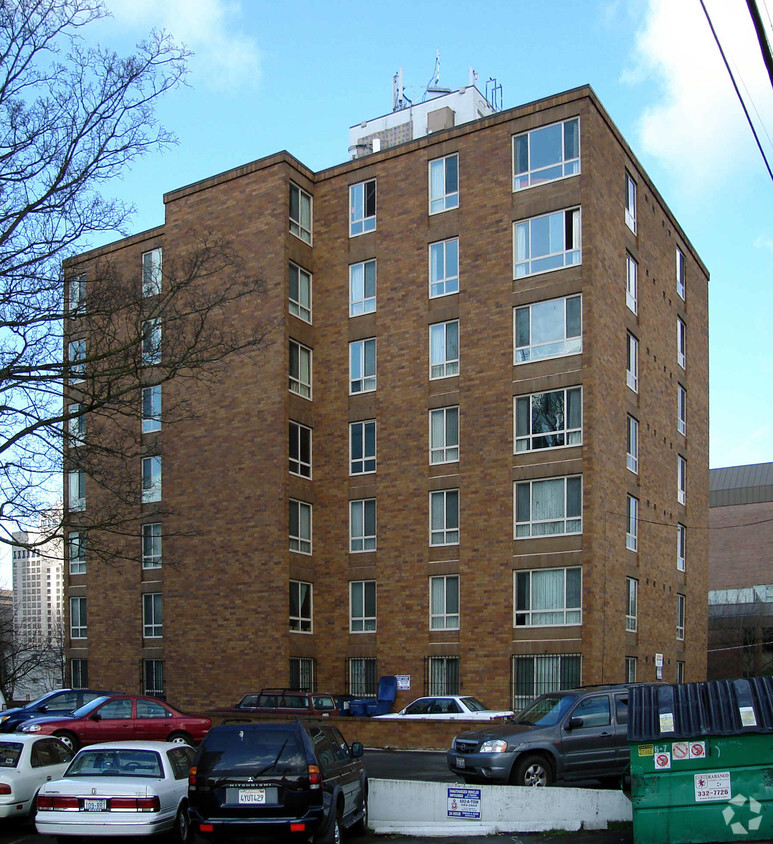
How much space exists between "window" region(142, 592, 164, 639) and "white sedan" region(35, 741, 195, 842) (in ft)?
81.3

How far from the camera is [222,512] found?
116 ft

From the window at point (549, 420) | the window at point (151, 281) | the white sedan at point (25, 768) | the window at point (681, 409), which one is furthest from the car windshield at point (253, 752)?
the window at point (681, 409)

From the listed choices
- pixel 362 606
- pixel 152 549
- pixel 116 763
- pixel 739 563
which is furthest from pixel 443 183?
pixel 739 563

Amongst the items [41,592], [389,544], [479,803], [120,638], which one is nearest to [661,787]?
[479,803]

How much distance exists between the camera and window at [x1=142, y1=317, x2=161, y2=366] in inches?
701

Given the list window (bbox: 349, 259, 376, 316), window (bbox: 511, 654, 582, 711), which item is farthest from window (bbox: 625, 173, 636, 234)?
window (bbox: 511, 654, 582, 711)

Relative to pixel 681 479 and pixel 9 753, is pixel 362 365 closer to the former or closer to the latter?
pixel 681 479

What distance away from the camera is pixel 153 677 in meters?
37.0

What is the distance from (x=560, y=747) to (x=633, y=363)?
2122 cm

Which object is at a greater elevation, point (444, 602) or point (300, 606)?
point (444, 602)

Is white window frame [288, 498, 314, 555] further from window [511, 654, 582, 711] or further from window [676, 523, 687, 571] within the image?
window [676, 523, 687, 571]

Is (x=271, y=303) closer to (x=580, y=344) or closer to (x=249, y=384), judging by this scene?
(x=249, y=384)

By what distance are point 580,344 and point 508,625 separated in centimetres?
848

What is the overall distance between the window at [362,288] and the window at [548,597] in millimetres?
10457
